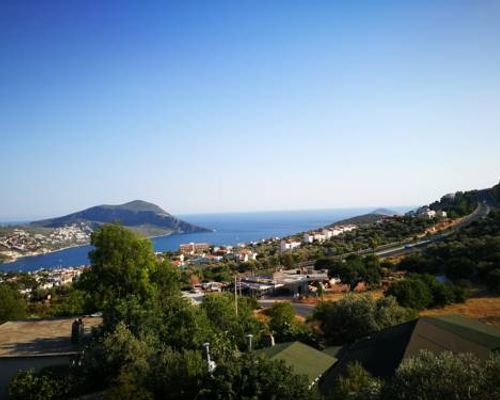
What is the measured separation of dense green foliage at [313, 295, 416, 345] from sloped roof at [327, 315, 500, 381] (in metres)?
4.26

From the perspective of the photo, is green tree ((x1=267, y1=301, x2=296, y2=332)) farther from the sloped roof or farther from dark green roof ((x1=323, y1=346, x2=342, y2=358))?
the sloped roof

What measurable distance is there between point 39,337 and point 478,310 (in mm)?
27720

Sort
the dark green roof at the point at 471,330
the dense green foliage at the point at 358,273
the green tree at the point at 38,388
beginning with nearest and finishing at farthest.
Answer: the green tree at the point at 38,388, the dark green roof at the point at 471,330, the dense green foliage at the point at 358,273

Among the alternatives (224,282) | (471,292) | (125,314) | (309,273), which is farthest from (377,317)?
(224,282)

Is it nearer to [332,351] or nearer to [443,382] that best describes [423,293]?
[332,351]

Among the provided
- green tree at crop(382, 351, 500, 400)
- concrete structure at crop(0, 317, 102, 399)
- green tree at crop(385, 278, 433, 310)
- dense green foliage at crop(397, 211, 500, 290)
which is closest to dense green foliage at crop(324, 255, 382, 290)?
dense green foliage at crop(397, 211, 500, 290)

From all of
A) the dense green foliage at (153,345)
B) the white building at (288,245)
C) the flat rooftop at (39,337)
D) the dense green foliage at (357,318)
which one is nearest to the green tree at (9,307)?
the dense green foliage at (153,345)

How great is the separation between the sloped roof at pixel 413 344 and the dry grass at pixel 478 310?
12.2 metres

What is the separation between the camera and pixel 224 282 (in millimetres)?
63844

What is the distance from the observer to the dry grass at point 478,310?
29970 millimetres

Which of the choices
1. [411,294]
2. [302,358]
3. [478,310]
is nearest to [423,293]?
[411,294]

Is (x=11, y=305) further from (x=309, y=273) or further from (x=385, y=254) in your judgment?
(x=385, y=254)

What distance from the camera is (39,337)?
67.3 ft

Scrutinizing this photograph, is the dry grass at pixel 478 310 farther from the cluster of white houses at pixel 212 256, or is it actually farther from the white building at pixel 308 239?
the white building at pixel 308 239
